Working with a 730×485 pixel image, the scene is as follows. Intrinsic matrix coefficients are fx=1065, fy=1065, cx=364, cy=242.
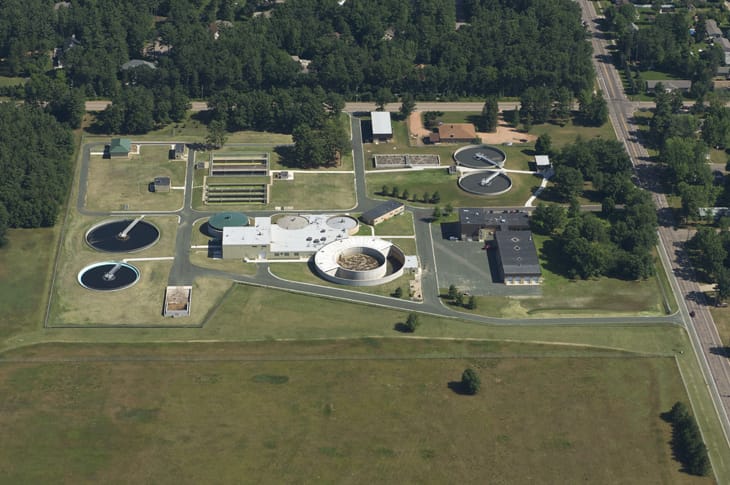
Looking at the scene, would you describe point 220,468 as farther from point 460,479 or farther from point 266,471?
point 460,479

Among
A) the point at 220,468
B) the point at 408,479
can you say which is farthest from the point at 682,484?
the point at 220,468

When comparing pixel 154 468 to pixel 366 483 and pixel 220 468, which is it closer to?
pixel 220 468

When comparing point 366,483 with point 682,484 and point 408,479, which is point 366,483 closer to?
point 408,479

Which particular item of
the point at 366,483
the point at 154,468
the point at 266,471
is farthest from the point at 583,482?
the point at 154,468

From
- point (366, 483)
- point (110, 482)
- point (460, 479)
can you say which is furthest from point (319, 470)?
point (110, 482)

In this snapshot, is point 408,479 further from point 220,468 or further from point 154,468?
point 154,468

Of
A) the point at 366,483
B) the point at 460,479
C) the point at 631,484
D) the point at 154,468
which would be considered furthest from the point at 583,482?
the point at 154,468
